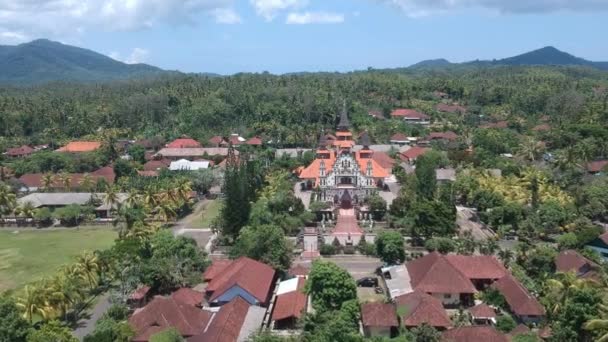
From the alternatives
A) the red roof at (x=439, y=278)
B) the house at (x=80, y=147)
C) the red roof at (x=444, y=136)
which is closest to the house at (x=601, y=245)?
the red roof at (x=439, y=278)

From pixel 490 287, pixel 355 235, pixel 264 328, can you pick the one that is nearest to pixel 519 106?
pixel 355 235

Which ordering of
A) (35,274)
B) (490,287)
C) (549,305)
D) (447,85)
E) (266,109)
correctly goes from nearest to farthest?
(549,305), (490,287), (35,274), (266,109), (447,85)

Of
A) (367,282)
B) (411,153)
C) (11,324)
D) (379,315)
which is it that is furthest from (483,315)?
(411,153)

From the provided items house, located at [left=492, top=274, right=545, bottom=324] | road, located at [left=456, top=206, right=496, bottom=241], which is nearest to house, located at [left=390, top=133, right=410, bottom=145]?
road, located at [left=456, top=206, right=496, bottom=241]

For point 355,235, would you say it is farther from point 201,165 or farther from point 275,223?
point 201,165

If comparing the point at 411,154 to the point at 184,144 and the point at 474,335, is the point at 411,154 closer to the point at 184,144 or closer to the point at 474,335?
the point at 184,144

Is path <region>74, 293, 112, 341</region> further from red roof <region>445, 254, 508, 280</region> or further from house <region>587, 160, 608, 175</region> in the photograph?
house <region>587, 160, 608, 175</region>
